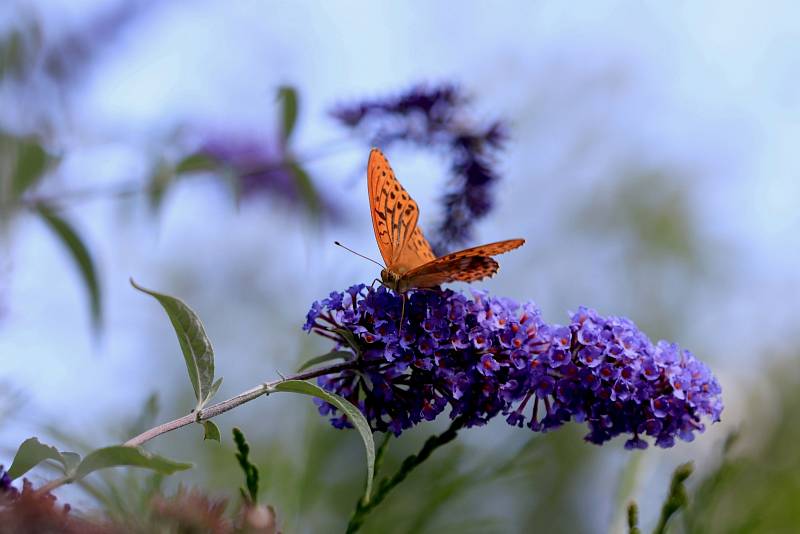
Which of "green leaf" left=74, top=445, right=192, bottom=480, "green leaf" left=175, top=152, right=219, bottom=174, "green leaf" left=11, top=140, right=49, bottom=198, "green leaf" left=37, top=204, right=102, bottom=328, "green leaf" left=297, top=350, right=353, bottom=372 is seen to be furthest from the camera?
"green leaf" left=175, top=152, right=219, bottom=174

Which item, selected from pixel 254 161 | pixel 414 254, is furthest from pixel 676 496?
pixel 254 161

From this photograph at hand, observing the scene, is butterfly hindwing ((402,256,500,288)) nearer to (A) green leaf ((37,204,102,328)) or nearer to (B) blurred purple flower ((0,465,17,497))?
(B) blurred purple flower ((0,465,17,497))

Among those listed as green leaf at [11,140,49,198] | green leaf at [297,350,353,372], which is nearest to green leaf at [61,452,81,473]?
green leaf at [297,350,353,372]

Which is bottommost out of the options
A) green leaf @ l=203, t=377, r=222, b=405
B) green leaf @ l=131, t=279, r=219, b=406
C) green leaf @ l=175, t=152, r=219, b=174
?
green leaf @ l=203, t=377, r=222, b=405

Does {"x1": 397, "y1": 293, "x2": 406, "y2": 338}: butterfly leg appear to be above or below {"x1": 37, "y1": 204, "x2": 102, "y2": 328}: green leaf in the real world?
below

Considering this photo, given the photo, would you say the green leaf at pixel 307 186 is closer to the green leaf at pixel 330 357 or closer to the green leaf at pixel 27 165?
the green leaf at pixel 27 165

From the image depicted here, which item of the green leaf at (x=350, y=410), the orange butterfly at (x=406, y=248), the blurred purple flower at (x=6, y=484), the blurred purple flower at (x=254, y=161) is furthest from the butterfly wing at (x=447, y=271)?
the blurred purple flower at (x=254, y=161)

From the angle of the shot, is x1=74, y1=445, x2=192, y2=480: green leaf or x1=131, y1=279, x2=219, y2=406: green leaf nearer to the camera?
x1=74, y1=445, x2=192, y2=480: green leaf
